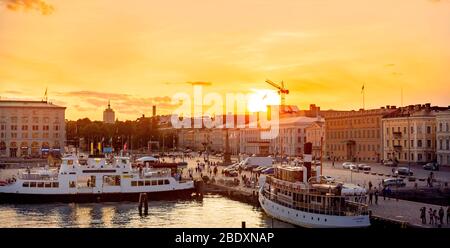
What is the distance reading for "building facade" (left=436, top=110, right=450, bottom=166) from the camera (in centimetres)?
5766

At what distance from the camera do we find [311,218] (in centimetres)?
2586

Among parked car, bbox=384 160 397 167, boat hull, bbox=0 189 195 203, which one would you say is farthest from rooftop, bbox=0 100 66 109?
parked car, bbox=384 160 397 167

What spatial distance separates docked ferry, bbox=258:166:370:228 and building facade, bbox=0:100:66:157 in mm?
60067

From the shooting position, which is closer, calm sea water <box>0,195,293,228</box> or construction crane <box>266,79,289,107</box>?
calm sea water <box>0,195,293,228</box>

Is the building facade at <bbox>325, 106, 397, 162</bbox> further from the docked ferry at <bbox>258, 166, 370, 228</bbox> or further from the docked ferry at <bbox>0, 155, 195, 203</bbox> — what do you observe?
the docked ferry at <bbox>258, 166, 370, 228</bbox>

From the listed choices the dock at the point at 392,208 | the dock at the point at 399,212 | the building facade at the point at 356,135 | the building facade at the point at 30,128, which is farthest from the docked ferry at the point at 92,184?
the building facade at the point at 30,128

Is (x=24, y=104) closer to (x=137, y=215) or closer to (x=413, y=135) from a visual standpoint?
(x=413, y=135)

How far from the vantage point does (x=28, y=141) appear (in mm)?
87375

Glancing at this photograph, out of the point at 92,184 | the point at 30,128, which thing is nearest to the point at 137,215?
the point at 92,184

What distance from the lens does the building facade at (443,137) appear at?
57.7 metres
